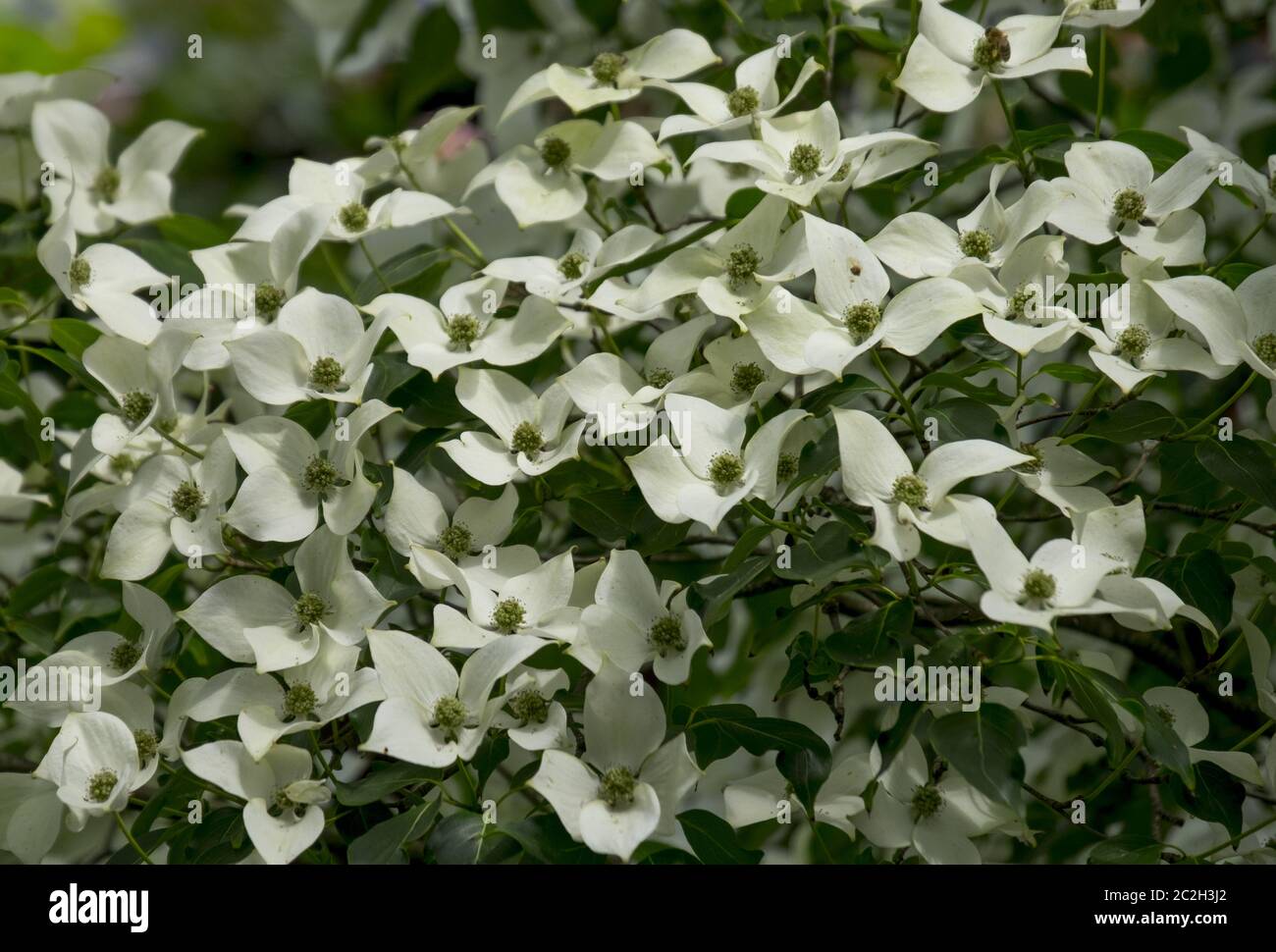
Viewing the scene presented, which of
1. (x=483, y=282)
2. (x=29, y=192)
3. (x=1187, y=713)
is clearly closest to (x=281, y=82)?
(x=29, y=192)

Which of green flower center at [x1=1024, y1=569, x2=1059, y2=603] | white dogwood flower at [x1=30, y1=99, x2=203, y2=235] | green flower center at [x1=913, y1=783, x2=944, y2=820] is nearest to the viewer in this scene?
green flower center at [x1=1024, y1=569, x2=1059, y2=603]

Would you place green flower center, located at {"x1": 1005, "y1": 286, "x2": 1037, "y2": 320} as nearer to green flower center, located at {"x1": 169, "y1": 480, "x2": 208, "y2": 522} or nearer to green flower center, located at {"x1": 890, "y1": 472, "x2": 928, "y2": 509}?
green flower center, located at {"x1": 890, "y1": 472, "x2": 928, "y2": 509}

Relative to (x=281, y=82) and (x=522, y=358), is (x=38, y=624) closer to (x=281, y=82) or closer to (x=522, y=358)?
(x=522, y=358)

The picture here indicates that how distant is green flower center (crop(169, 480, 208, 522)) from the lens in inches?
29.7

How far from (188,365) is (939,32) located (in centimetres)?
49

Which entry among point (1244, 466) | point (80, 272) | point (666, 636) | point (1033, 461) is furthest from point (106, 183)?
point (1244, 466)

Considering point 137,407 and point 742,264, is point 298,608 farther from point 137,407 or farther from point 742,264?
point 742,264

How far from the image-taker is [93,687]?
0.72m

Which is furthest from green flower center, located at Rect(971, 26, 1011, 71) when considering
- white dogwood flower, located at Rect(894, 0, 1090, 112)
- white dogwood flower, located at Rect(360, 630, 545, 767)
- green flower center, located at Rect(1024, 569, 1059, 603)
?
white dogwood flower, located at Rect(360, 630, 545, 767)

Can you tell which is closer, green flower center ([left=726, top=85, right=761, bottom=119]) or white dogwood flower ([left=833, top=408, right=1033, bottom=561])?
white dogwood flower ([left=833, top=408, right=1033, bottom=561])

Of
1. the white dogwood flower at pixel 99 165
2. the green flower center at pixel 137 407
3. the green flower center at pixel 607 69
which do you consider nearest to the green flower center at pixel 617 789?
the green flower center at pixel 137 407

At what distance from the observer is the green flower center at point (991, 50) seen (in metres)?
0.77

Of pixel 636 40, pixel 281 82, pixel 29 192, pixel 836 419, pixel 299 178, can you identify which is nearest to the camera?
pixel 836 419

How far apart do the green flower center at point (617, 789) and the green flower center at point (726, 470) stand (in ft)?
0.51
